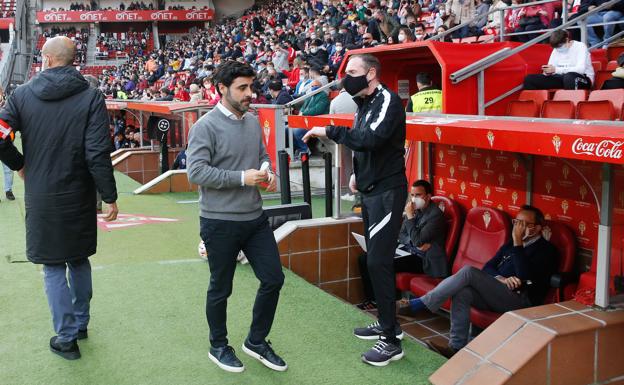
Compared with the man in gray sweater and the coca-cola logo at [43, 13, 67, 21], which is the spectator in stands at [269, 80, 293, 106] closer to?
the man in gray sweater

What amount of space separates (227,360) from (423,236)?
2.71m

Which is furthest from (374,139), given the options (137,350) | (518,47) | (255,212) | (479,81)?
(518,47)

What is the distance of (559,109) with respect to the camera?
241 inches

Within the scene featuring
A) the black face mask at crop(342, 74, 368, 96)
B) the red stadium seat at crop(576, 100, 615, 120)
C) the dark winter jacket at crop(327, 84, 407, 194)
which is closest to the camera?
the dark winter jacket at crop(327, 84, 407, 194)

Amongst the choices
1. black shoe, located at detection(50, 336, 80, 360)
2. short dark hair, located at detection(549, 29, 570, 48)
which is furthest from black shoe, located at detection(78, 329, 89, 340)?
short dark hair, located at detection(549, 29, 570, 48)

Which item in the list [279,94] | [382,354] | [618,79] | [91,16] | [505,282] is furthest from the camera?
[91,16]

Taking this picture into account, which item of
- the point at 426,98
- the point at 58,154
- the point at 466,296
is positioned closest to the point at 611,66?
the point at 426,98

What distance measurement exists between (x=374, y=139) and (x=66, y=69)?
69.9 inches

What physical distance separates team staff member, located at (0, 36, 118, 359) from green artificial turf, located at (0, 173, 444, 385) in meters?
0.47

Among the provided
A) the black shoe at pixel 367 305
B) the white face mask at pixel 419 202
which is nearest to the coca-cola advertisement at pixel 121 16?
the black shoe at pixel 367 305

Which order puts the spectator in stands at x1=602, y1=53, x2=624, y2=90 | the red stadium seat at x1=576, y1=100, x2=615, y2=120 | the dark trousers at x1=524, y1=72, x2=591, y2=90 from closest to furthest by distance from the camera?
the red stadium seat at x1=576, y1=100, x2=615, y2=120 → the spectator in stands at x1=602, y1=53, x2=624, y2=90 → the dark trousers at x1=524, y1=72, x2=591, y2=90

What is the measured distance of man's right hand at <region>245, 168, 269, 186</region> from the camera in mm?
3467

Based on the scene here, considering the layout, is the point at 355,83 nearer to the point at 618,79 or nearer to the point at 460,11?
the point at 618,79

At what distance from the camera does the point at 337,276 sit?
21.1 ft
